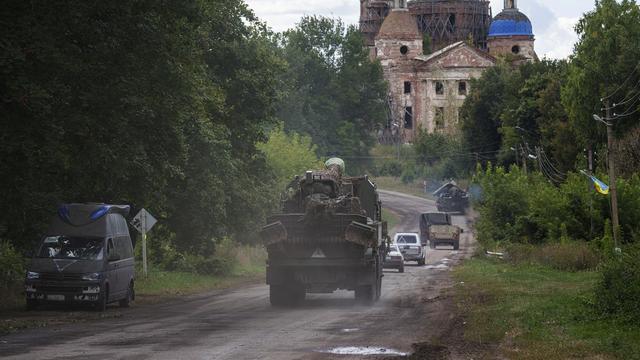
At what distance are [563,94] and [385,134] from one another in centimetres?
7801

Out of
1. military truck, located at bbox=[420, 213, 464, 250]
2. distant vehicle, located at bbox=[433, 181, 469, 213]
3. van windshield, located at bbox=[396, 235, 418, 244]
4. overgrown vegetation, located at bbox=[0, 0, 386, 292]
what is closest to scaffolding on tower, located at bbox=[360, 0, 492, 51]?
distant vehicle, located at bbox=[433, 181, 469, 213]

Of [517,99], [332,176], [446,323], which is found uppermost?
[517,99]

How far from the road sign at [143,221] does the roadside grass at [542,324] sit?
397 inches

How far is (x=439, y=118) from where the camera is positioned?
490 feet

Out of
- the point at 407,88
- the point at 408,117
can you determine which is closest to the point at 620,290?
the point at 407,88

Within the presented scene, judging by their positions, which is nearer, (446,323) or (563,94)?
(446,323)

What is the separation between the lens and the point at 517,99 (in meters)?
100

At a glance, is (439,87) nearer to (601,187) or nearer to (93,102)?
(601,187)

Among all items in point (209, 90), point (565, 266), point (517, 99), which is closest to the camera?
point (209, 90)

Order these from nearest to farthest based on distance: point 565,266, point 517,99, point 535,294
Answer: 1. point 535,294
2. point 565,266
3. point 517,99

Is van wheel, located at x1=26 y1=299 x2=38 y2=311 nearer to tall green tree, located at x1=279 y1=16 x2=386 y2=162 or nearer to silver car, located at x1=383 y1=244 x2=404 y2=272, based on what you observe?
silver car, located at x1=383 y1=244 x2=404 y2=272

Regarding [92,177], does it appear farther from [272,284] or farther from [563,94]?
[563,94]


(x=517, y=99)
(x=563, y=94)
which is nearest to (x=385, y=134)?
(x=517, y=99)

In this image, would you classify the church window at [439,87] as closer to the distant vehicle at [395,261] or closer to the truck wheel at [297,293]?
the distant vehicle at [395,261]
